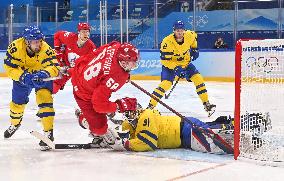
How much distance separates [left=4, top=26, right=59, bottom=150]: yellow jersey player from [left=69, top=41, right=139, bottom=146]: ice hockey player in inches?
13.1

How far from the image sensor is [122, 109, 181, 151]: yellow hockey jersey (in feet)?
12.4

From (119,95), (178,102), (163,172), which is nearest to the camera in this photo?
(163,172)

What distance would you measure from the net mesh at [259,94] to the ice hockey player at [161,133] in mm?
156

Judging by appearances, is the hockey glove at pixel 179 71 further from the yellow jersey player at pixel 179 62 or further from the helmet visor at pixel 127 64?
the helmet visor at pixel 127 64

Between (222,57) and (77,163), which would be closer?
(77,163)

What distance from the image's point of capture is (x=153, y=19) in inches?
459

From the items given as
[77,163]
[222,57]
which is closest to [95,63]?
[77,163]

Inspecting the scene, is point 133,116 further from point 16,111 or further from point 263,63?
point 16,111

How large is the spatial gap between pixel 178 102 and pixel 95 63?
3868mm

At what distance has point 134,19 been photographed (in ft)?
40.3

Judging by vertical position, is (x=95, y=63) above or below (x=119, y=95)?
above

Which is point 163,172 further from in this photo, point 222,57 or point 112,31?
point 112,31

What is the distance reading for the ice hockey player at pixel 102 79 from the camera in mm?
3557

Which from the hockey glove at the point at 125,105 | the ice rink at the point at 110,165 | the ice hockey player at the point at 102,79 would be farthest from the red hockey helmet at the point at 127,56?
the ice rink at the point at 110,165
